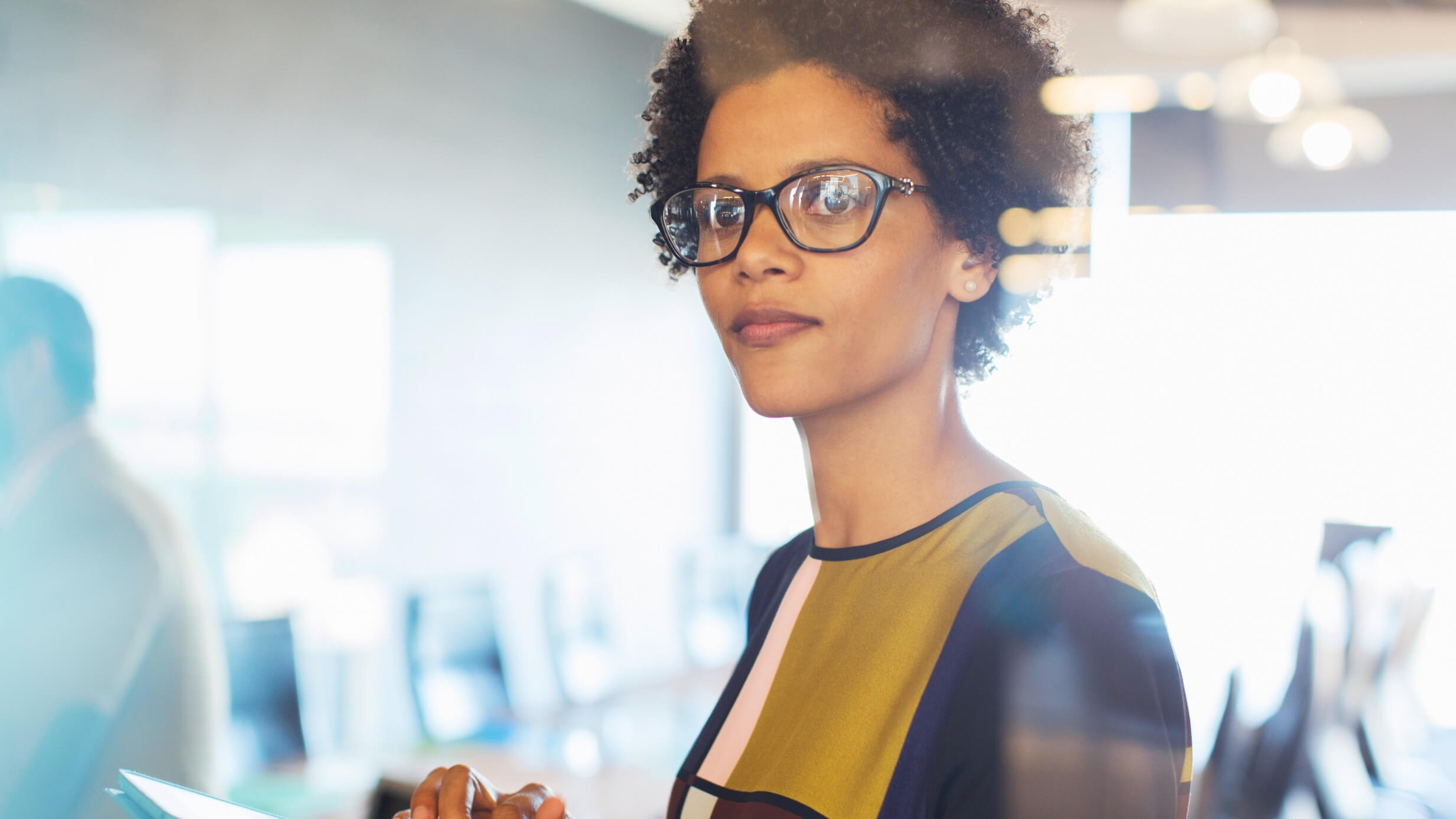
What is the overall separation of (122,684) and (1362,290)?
1124 mm

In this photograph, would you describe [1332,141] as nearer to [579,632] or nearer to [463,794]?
[463,794]

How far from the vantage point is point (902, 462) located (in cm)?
59

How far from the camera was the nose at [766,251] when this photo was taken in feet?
1.76

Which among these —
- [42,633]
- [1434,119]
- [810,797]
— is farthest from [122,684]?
[1434,119]

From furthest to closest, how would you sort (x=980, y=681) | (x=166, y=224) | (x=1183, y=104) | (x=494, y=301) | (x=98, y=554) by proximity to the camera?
(x=494, y=301), (x=166, y=224), (x=98, y=554), (x=1183, y=104), (x=980, y=681)

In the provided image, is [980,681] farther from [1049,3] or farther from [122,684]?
[122,684]

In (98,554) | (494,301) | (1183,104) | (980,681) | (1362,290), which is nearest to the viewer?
(980,681)

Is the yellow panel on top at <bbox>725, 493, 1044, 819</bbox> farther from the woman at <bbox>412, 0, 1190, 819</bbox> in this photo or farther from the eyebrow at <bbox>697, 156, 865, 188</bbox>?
the eyebrow at <bbox>697, 156, 865, 188</bbox>

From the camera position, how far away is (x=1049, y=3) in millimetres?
709

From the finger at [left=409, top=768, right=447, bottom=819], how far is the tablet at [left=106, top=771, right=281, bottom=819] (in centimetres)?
9

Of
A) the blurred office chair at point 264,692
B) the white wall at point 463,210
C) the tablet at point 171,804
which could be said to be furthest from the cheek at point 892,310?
the blurred office chair at point 264,692

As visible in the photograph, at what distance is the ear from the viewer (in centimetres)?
59

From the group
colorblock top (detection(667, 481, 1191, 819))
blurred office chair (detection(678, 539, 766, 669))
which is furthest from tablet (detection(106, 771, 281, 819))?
blurred office chair (detection(678, 539, 766, 669))

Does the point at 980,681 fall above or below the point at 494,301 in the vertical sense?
below
